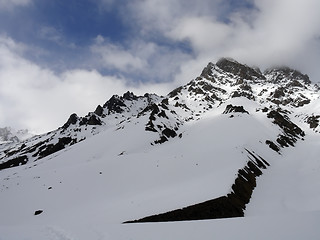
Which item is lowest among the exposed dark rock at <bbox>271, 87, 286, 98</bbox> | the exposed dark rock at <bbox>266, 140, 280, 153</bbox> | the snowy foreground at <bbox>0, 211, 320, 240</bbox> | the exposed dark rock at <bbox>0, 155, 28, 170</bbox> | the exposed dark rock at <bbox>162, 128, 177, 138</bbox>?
the snowy foreground at <bbox>0, 211, 320, 240</bbox>

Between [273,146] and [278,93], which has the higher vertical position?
[278,93]

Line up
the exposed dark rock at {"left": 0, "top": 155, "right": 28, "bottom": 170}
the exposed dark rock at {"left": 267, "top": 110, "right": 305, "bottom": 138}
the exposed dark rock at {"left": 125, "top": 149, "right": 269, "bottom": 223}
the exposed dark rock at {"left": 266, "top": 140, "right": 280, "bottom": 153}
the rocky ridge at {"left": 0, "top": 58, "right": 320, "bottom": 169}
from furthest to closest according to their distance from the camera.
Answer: the exposed dark rock at {"left": 0, "top": 155, "right": 28, "bottom": 170} < the rocky ridge at {"left": 0, "top": 58, "right": 320, "bottom": 169} < the exposed dark rock at {"left": 267, "top": 110, "right": 305, "bottom": 138} < the exposed dark rock at {"left": 266, "top": 140, "right": 280, "bottom": 153} < the exposed dark rock at {"left": 125, "top": 149, "right": 269, "bottom": 223}

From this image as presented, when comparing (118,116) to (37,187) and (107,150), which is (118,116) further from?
(37,187)

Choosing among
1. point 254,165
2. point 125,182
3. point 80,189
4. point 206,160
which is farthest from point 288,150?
point 80,189

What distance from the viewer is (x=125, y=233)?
12766 mm

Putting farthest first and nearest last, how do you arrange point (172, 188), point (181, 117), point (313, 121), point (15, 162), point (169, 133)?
point (181, 117), point (15, 162), point (313, 121), point (169, 133), point (172, 188)

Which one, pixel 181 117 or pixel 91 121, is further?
pixel 91 121

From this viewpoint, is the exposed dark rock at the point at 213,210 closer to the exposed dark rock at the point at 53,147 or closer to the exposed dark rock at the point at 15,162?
the exposed dark rock at the point at 15,162

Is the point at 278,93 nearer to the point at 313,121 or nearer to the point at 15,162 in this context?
the point at 313,121

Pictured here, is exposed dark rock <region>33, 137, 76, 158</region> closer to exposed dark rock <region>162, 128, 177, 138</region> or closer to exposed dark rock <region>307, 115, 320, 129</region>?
exposed dark rock <region>162, 128, 177, 138</region>

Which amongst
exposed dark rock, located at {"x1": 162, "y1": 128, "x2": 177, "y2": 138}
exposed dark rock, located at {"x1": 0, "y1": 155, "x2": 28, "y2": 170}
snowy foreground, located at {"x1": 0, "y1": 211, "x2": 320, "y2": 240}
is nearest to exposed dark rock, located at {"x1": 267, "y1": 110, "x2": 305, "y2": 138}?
exposed dark rock, located at {"x1": 162, "y1": 128, "x2": 177, "y2": 138}

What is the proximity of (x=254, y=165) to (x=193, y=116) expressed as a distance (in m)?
100

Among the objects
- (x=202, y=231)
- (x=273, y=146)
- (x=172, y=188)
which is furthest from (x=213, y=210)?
(x=273, y=146)

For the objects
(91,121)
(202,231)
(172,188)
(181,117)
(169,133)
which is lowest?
(202,231)
